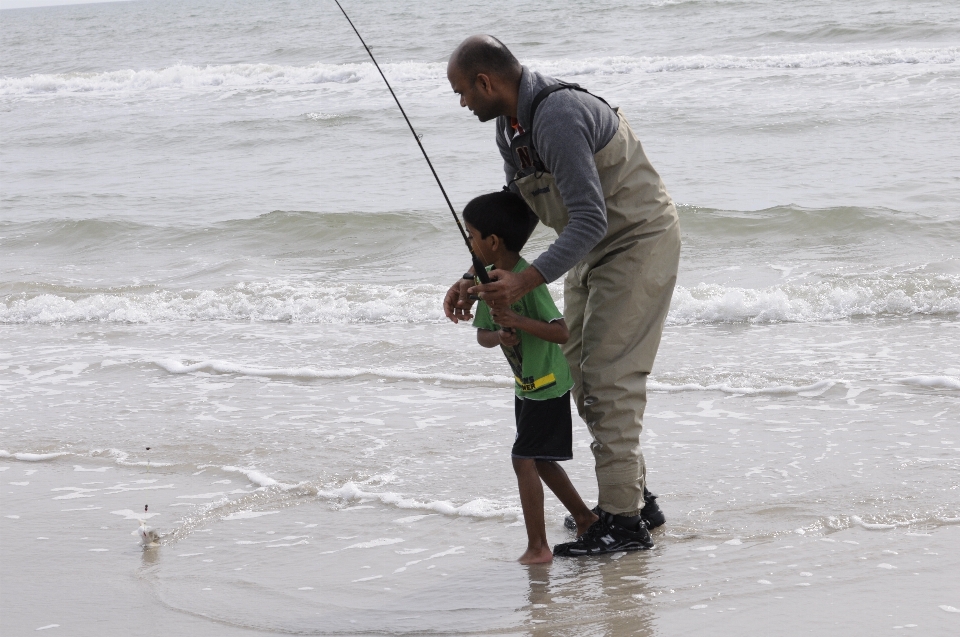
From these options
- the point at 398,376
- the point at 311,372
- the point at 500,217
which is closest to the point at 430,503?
the point at 500,217

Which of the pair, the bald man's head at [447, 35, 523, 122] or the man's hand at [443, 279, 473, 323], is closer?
the bald man's head at [447, 35, 523, 122]

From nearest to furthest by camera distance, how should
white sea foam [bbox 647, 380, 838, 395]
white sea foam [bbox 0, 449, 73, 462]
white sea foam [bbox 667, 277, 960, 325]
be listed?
white sea foam [bbox 0, 449, 73, 462], white sea foam [bbox 647, 380, 838, 395], white sea foam [bbox 667, 277, 960, 325]

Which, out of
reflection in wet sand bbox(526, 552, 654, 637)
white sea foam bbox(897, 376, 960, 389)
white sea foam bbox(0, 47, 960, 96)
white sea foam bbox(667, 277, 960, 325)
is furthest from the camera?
white sea foam bbox(0, 47, 960, 96)

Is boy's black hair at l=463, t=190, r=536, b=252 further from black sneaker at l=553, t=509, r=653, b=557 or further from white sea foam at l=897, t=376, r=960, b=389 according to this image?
white sea foam at l=897, t=376, r=960, b=389

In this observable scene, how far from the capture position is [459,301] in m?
2.92

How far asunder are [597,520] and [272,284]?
5.07m

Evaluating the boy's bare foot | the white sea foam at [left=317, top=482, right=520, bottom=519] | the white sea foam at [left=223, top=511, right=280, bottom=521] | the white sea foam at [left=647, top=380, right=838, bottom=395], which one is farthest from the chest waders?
the white sea foam at [left=647, top=380, right=838, bottom=395]

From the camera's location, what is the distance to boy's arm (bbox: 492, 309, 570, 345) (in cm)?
278

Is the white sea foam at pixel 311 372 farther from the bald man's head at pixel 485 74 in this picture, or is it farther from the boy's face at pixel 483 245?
the bald man's head at pixel 485 74

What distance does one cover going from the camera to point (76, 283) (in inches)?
334

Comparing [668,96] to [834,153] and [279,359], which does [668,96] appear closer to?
[834,153]

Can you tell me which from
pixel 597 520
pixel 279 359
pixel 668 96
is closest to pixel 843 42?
pixel 668 96

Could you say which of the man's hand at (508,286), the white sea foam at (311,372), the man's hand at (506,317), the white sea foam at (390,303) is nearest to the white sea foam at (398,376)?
the white sea foam at (311,372)

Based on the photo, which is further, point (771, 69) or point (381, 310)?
point (771, 69)
